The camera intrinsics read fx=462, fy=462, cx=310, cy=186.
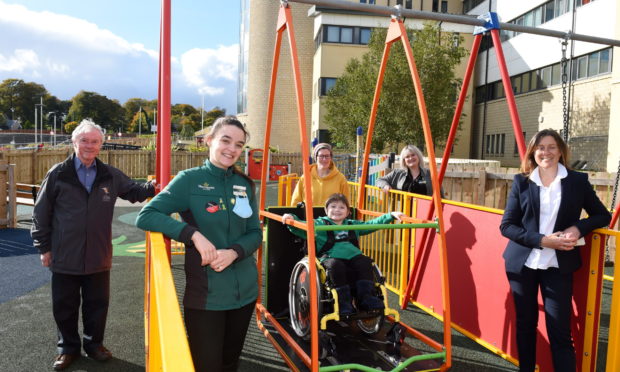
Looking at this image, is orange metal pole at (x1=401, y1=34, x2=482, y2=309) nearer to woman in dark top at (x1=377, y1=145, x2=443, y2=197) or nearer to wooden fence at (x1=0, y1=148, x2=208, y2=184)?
woman in dark top at (x1=377, y1=145, x2=443, y2=197)

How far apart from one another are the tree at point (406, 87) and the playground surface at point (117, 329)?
58.1 ft

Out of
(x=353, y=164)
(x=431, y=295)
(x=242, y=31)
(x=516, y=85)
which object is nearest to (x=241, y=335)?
(x=431, y=295)

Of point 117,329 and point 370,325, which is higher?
point 370,325

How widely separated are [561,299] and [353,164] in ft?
59.1

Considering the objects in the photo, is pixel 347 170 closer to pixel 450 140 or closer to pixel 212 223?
pixel 450 140

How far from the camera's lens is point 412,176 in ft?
19.3

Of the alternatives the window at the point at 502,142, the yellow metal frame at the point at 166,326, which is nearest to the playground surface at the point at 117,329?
the yellow metal frame at the point at 166,326

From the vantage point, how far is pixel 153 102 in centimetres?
13450

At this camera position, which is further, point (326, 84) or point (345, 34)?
point (326, 84)

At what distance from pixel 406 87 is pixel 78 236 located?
21094 millimetres

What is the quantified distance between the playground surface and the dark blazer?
4.09 feet

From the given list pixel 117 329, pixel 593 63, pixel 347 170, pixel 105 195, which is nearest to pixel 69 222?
pixel 105 195

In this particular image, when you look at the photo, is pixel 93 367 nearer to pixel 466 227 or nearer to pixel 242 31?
pixel 466 227

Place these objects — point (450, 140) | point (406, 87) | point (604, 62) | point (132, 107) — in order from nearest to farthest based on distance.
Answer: point (450, 140) → point (604, 62) → point (406, 87) → point (132, 107)
